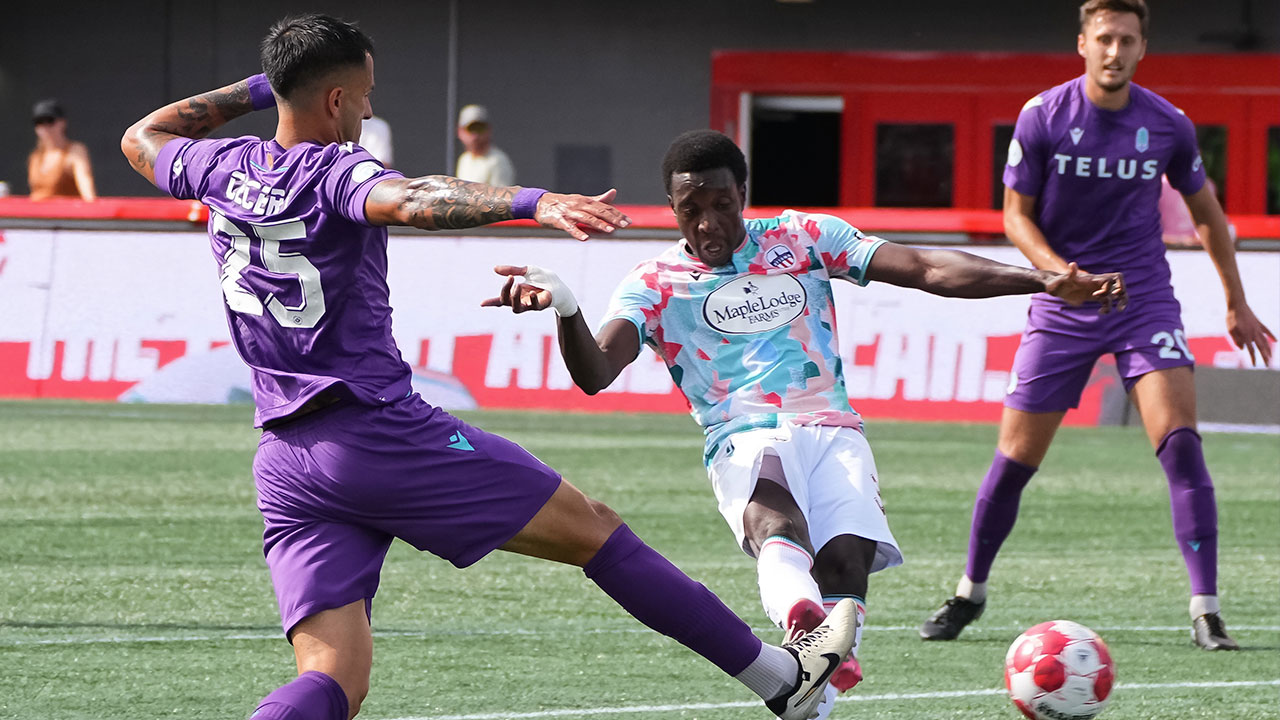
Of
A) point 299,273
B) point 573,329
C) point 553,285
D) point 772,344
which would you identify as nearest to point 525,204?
point 553,285

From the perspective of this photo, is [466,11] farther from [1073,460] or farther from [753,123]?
[1073,460]

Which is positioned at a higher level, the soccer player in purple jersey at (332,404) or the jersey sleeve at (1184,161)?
the jersey sleeve at (1184,161)

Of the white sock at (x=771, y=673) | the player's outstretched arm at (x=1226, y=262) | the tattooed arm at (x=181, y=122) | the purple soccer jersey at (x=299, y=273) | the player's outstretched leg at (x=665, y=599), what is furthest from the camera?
the player's outstretched arm at (x=1226, y=262)

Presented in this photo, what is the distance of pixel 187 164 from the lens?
4297 millimetres

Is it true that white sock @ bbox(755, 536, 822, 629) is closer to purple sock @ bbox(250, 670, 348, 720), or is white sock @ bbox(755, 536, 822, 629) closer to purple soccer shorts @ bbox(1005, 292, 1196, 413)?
purple sock @ bbox(250, 670, 348, 720)

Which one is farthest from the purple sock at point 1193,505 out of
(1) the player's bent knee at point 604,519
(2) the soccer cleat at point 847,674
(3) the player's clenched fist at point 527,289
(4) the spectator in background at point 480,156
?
(4) the spectator in background at point 480,156

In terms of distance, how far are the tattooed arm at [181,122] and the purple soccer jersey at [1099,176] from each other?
10.1 feet

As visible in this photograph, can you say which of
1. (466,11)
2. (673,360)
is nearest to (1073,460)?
(673,360)

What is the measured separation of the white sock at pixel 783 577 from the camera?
15.3 ft

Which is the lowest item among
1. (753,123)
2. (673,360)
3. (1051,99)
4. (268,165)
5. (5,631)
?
(5,631)

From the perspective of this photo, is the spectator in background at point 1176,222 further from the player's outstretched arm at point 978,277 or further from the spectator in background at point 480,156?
the player's outstretched arm at point 978,277

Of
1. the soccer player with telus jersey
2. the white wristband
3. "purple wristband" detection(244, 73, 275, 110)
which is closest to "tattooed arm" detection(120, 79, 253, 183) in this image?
"purple wristband" detection(244, 73, 275, 110)

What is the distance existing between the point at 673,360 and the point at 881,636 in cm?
175

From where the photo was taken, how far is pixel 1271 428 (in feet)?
42.5
